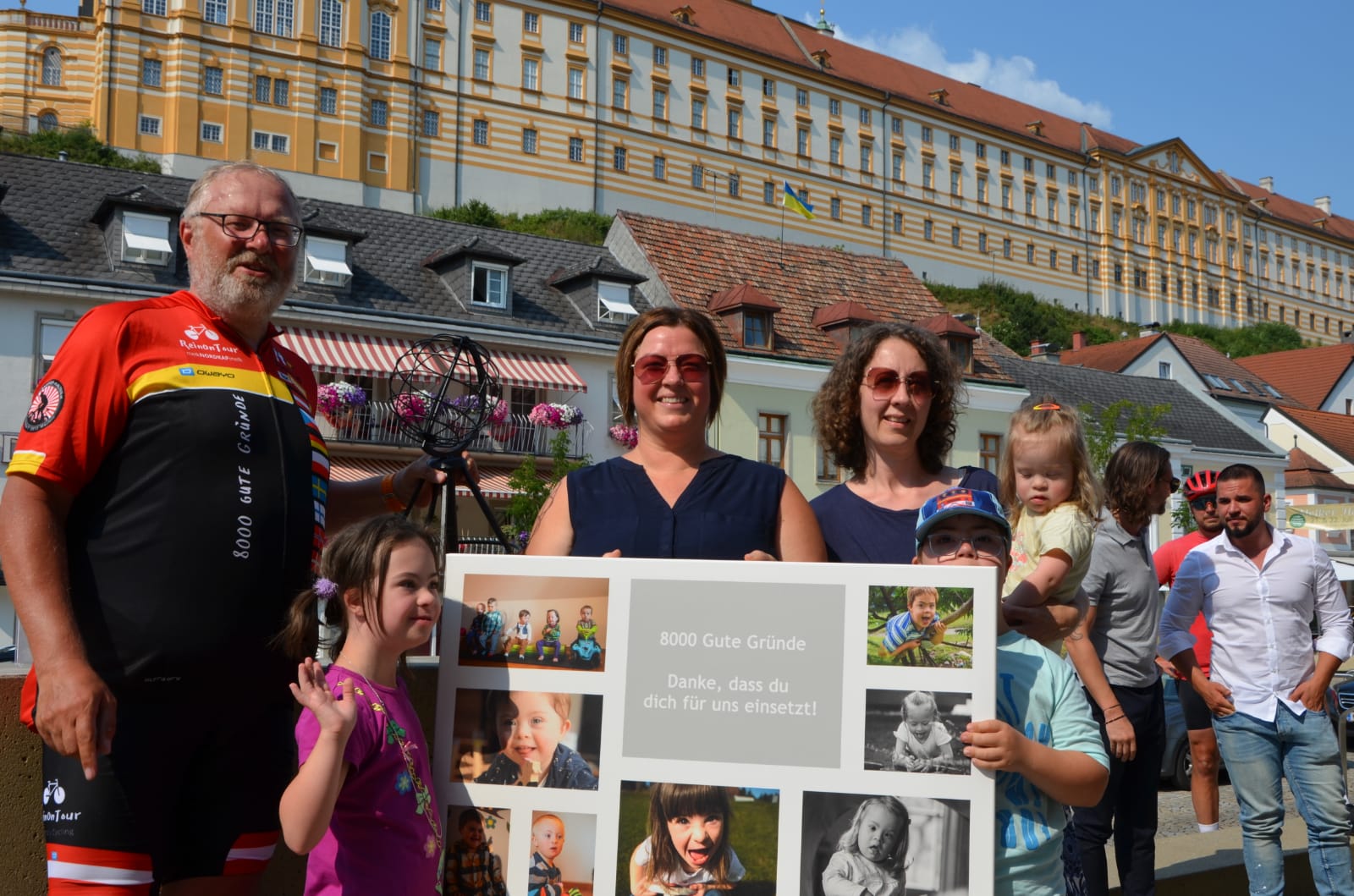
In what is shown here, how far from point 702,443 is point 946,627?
3.91 ft

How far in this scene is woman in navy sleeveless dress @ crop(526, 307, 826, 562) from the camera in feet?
11.2

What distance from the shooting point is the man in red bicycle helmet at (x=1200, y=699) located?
8.28 m

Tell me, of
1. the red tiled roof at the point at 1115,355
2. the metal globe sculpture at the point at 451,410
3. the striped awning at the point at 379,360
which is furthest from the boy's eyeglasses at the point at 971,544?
the red tiled roof at the point at 1115,355

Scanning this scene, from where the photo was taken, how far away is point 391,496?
365 cm

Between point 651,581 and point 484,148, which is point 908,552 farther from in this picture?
point 484,148

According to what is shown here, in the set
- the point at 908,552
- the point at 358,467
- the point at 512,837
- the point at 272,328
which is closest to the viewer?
the point at 512,837

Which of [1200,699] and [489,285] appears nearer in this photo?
[1200,699]

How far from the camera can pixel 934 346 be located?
3932mm

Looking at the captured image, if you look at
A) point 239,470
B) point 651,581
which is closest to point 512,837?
point 651,581

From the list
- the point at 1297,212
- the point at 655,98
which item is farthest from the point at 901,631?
the point at 1297,212

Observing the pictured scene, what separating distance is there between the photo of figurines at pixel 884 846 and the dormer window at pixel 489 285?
95.9 ft

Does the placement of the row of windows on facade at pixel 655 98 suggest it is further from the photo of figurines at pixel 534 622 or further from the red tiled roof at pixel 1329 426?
the photo of figurines at pixel 534 622

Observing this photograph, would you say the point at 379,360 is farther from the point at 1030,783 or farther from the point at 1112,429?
the point at 1030,783

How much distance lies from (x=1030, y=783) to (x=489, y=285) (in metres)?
29.5
